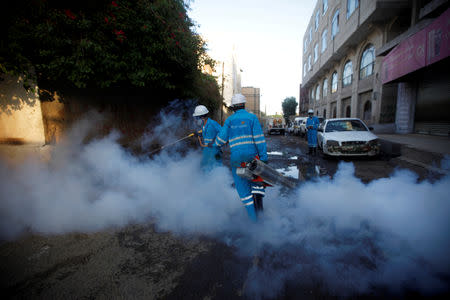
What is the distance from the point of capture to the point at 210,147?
13.7 feet

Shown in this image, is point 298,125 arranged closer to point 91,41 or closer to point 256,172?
point 91,41

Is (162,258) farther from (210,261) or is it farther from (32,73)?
(32,73)

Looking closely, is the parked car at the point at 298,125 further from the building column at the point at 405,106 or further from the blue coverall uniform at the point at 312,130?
the blue coverall uniform at the point at 312,130

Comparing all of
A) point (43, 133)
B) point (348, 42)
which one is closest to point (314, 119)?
point (43, 133)

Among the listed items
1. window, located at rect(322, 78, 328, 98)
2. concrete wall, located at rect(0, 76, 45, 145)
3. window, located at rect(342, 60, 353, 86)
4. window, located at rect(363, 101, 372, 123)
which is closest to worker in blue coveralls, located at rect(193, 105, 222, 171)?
concrete wall, located at rect(0, 76, 45, 145)

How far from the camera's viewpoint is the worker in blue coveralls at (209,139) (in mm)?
4078

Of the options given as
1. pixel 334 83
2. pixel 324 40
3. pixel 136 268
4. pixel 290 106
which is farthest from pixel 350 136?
pixel 290 106

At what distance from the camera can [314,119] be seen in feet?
27.4

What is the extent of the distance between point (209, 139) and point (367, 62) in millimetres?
16542

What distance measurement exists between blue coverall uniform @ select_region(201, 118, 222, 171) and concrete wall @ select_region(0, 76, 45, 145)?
12.1 ft

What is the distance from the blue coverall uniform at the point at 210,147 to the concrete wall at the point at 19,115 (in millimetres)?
3696

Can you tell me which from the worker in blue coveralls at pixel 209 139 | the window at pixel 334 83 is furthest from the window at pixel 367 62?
the worker in blue coveralls at pixel 209 139

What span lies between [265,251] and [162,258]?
113 cm

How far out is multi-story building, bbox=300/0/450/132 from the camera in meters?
10.5
